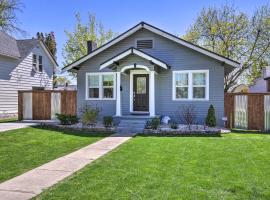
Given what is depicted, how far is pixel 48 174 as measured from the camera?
6242mm

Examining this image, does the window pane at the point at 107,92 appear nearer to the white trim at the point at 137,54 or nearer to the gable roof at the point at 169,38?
the white trim at the point at 137,54

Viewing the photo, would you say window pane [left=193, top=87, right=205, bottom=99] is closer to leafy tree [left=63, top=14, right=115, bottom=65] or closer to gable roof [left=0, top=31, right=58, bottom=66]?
gable roof [left=0, top=31, right=58, bottom=66]

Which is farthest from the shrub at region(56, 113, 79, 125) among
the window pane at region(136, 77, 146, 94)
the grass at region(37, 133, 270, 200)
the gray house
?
the grass at region(37, 133, 270, 200)

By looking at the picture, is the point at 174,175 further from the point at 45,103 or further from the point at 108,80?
the point at 45,103

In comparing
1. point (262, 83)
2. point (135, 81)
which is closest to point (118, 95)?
point (135, 81)

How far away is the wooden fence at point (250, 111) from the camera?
46.2ft

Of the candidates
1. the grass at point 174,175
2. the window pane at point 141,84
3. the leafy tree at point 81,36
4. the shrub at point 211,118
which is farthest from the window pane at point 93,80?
the leafy tree at point 81,36

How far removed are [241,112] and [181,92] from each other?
3229 millimetres

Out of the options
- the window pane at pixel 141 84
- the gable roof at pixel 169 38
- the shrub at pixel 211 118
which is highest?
the gable roof at pixel 169 38

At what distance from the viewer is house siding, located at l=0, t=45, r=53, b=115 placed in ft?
67.3

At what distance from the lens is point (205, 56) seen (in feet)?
49.7

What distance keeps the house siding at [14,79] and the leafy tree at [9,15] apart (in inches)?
293

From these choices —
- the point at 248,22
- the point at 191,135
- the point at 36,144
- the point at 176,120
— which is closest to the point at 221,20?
the point at 248,22

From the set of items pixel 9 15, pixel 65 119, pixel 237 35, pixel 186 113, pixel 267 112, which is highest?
pixel 9 15
